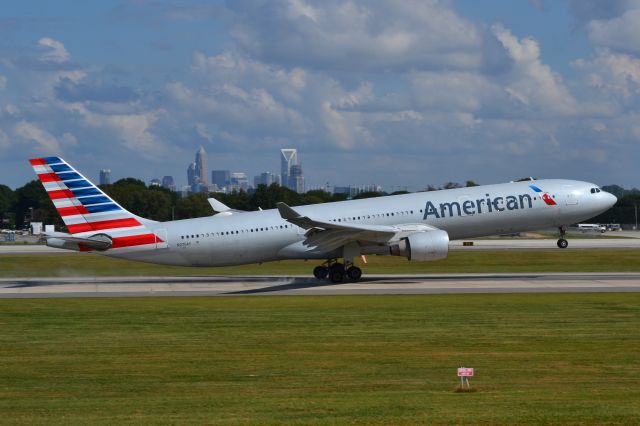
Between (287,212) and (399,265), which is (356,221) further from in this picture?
(399,265)

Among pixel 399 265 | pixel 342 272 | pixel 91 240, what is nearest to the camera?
pixel 91 240

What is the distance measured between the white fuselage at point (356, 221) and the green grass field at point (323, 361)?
10.1 m

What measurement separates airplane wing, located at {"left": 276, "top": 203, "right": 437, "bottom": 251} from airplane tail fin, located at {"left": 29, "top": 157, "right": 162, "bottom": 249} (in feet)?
29.3

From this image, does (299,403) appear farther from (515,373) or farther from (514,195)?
(514,195)

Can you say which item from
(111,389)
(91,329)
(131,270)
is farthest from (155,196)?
(111,389)

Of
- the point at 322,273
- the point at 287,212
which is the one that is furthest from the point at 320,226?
the point at 322,273

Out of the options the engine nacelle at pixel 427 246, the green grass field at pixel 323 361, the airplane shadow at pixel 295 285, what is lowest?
the green grass field at pixel 323 361

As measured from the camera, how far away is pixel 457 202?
158 ft

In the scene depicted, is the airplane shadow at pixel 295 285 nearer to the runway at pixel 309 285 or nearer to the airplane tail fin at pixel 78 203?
the runway at pixel 309 285

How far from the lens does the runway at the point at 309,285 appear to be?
42.6 meters

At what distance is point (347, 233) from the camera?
4612 centimetres

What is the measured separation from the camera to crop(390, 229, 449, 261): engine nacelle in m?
45.4

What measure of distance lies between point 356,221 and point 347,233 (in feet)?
8.30

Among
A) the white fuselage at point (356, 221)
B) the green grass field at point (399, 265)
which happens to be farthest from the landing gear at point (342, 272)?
the green grass field at point (399, 265)
